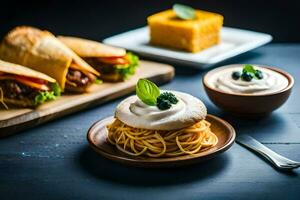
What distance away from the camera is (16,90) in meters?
2.85

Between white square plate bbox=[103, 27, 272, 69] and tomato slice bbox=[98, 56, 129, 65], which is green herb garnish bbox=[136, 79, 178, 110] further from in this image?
white square plate bbox=[103, 27, 272, 69]

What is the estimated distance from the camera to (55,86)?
9.67 feet

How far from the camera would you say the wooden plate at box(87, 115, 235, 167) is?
225 centimetres

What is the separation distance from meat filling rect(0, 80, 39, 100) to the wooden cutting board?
2.8 inches

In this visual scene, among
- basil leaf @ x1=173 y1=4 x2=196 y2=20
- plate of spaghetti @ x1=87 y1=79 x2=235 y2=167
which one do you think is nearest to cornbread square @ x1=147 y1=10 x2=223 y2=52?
basil leaf @ x1=173 y1=4 x2=196 y2=20

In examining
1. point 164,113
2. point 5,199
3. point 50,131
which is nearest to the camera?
point 5,199

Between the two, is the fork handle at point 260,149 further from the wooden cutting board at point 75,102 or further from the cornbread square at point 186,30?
the cornbread square at point 186,30

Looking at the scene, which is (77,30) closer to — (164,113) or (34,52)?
(34,52)

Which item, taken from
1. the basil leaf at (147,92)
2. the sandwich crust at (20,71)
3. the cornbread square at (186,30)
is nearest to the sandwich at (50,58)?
the sandwich crust at (20,71)

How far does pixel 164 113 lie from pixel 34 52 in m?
0.94

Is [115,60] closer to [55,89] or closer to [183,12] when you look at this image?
[55,89]

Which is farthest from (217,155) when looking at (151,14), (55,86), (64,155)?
(151,14)

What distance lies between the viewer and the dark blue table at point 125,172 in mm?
2186

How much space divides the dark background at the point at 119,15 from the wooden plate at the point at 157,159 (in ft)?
4.64
